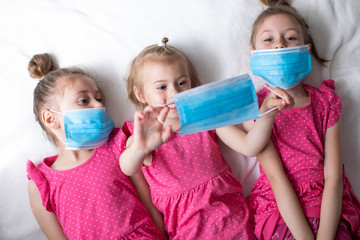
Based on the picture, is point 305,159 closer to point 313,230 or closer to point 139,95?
point 313,230

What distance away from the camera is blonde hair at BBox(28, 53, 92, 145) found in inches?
56.1

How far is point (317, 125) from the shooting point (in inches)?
56.8

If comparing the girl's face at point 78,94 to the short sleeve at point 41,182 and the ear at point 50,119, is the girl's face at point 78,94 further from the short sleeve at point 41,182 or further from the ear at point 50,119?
the short sleeve at point 41,182

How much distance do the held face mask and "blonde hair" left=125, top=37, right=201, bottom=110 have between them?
37 centimetres

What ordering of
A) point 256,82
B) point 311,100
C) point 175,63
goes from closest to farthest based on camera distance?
point 175,63 < point 311,100 < point 256,82

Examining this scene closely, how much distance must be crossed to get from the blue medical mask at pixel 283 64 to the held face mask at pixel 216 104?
26cm

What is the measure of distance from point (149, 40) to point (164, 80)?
341 millimetres

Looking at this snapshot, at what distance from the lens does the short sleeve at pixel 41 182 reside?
1431 millimetres

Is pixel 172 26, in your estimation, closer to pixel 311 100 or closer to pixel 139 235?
pixel 311 100

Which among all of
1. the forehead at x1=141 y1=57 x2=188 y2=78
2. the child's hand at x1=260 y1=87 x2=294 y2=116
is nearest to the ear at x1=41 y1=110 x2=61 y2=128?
the forehead at x1=141 y1=57 x2=188 y2=78

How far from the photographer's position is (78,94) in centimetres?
140

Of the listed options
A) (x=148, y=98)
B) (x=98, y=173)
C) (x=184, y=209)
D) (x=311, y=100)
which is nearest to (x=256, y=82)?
(x=311, y=100)

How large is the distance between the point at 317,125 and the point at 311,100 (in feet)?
→ 0.38

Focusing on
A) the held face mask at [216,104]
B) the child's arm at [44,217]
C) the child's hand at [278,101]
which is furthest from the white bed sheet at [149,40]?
the held face mask at [216,104]
